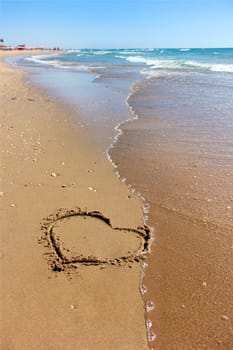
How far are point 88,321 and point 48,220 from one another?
159cm

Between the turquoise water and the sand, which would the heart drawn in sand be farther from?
the turquoise water

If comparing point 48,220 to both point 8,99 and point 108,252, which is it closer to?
point 108,252

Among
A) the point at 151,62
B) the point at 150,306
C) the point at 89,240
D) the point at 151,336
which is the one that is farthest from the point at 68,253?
the point at 151,62

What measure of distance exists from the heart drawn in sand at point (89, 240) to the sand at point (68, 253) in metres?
0.01

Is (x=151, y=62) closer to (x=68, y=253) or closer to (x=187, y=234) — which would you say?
(x=187, y=234)

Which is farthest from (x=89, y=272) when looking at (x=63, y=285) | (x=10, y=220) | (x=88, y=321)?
(x=10, y=220)

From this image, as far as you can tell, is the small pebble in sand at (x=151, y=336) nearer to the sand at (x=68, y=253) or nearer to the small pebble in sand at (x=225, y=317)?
the sand at (x=68, y=253)

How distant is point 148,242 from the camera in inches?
141

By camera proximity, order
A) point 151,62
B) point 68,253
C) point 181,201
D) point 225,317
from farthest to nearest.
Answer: point 151,62, point 181,201, point 68,253, point 225,317

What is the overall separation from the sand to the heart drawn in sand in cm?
1

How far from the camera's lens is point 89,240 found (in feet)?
→ 11.8

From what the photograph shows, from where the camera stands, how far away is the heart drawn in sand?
3297 mm

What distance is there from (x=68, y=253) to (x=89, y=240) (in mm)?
314

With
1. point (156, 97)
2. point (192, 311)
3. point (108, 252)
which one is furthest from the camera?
point (156, 97)
